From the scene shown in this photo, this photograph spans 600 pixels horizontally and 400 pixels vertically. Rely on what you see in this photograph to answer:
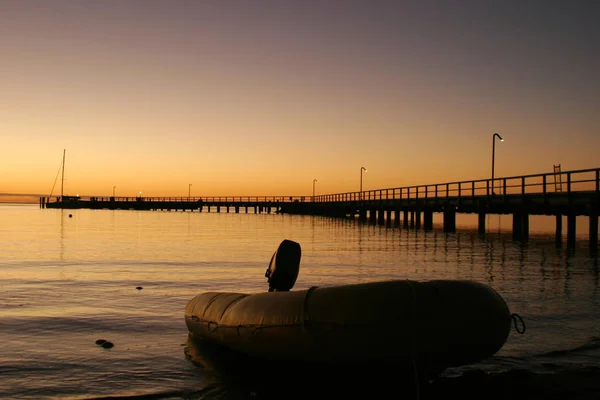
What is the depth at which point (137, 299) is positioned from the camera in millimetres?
10500

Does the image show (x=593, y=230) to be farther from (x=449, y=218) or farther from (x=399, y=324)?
(x=399, y=324)

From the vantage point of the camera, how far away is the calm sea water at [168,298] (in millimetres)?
6062

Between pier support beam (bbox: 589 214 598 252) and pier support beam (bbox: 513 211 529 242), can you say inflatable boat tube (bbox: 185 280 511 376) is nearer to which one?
pier support beam (bbox: 589 214 598 252)

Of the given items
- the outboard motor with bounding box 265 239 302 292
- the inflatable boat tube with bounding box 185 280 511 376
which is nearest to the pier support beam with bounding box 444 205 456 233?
the outboard motor with bounding box 265 239 302 292

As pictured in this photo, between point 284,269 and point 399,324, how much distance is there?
2764 mm

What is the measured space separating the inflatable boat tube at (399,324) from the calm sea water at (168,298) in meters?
0.95

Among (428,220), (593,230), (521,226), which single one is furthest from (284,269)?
(428,220)

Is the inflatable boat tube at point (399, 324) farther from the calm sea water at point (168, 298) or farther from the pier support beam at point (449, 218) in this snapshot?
the pier support beam at point (449, 218)

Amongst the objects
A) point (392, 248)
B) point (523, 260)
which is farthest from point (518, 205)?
point (523, 260)

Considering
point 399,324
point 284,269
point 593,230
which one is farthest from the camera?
point 593,230

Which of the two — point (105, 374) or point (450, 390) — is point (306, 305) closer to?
point (450, 390)

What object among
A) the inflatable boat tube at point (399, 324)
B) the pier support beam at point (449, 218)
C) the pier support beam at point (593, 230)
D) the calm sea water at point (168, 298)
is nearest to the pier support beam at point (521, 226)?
the pier support beam at point (593, 230)

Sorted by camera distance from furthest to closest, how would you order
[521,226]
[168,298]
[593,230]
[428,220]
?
[428,220], [521,226], [593,230], [168,298]

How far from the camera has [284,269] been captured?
7711 millimetres
